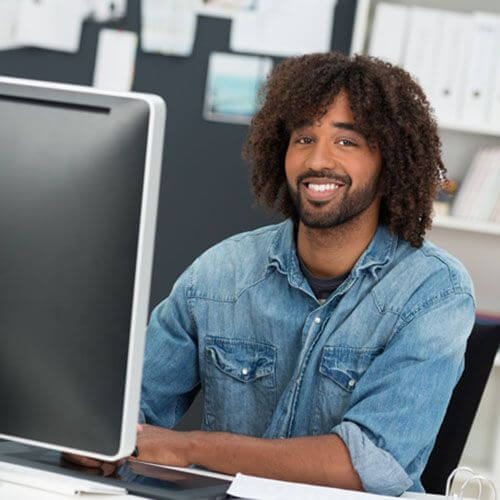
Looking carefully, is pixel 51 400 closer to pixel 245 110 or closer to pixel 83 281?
pixel 83 281

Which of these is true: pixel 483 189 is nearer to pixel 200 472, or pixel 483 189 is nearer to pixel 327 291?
pixel 327 291

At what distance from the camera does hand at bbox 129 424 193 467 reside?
155cm

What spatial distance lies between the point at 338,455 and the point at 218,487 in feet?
0.82

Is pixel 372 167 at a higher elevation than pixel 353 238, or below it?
higher

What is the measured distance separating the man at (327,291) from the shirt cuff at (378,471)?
3.1 inches

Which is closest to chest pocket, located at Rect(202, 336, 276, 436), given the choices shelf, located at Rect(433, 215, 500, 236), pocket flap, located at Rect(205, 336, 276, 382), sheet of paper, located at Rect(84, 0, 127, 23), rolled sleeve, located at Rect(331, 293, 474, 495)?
pocket flap, located at Rect(205, 336, 276, 382)

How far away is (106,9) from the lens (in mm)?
3447

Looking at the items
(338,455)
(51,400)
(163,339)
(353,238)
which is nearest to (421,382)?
(338,455)

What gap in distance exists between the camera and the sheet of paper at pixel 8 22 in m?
3.45

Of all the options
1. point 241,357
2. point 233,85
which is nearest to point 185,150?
point 233,85

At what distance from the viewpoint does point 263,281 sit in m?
1.88

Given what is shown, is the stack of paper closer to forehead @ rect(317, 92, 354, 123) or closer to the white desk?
forehead @ rect(317, 92, 354, 123)

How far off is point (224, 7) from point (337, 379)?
6.46 ft

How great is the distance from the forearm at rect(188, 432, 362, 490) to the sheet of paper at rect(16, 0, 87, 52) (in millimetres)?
2196
